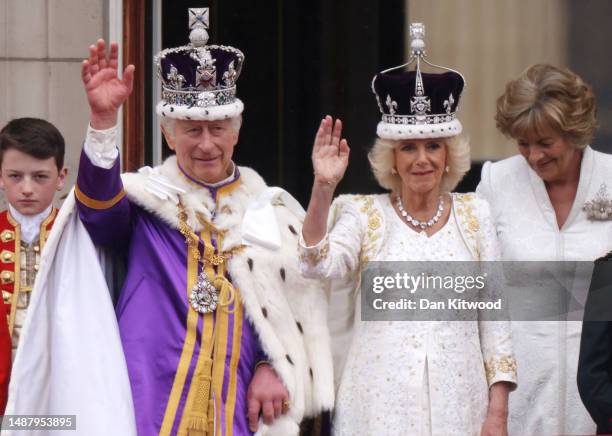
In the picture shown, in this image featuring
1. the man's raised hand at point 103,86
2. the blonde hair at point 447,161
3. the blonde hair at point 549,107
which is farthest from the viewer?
the blonde hair at point 549,107

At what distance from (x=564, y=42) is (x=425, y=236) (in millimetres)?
2410

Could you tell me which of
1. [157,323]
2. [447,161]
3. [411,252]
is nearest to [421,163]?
[447,161]

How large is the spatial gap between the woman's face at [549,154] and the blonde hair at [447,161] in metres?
0.38

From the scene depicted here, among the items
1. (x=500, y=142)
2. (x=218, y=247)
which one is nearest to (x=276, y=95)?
(x=500, y=142)

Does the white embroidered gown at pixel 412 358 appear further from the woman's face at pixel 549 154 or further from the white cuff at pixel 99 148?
the white cuff at pixel 99 148

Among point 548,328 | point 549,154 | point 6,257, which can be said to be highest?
point 549,154

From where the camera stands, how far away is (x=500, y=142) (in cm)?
704

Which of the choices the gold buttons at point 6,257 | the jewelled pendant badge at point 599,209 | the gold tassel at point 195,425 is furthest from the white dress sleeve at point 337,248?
the gold buttons at point 6,257

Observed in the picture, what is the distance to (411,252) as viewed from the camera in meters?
4.94

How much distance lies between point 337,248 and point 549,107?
997 mm

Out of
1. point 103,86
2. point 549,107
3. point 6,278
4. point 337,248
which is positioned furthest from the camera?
point 549,107

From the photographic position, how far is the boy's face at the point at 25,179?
16.8ft

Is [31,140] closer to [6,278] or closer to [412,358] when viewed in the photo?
[6,278]

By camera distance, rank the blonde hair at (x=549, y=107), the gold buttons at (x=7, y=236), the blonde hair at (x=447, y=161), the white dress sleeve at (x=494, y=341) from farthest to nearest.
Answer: the blonde hair at (x=549, y=107)
the gold buttons at (x=7, y=236)
the blonde hair at (x=447, y=161)
the white dress sleeve at (x=494, y=341)
